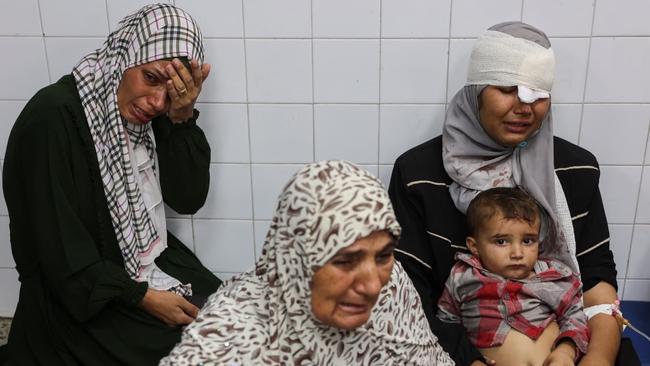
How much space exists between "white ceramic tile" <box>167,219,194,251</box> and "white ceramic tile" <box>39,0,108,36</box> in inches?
26.8

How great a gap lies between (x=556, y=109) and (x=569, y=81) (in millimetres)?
95

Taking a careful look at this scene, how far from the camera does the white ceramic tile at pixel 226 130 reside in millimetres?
1956

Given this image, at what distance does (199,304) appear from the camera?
71.7 inches

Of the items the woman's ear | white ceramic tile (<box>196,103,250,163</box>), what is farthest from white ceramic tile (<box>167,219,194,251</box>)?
the woman's ear

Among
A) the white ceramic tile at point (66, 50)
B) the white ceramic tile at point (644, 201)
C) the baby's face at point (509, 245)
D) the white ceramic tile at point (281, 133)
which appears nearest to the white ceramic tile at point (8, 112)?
the white ceramic tile at point (66, 50)

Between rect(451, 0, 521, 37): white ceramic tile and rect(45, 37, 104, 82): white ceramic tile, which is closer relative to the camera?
rect(451, 0, 521, 37): white ceramic tile

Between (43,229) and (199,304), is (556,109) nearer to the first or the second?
→ (199,304)

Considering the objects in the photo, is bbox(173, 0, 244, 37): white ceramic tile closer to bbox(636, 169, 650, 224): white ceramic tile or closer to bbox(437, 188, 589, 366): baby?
bbox(437, 188, 589, 366): baby

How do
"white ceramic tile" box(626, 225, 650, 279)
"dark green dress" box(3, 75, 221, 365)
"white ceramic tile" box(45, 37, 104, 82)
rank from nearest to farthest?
"dark green dress" box(3, 75, 221, 365) < "white ceramic tile" box(45, 37, 104, 82) < "white ceramic tile" box(626, 225, 650, 279)

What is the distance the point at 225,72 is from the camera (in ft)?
6.27

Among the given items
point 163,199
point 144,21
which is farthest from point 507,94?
point 163,199

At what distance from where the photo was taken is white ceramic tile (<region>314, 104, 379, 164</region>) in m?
1.93

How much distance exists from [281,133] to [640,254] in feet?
4.30

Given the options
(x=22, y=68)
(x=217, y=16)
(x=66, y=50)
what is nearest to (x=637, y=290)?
(x=217, y=16)
